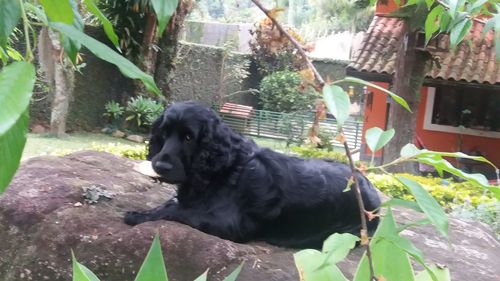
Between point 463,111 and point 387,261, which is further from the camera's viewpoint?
point 463,111

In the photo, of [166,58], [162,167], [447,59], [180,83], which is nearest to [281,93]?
[180,83]

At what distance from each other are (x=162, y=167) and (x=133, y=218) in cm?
31

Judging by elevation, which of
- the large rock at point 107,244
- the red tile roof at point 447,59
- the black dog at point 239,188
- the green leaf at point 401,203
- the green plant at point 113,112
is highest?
the red tile roof at point 447,59

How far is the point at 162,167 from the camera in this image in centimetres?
274

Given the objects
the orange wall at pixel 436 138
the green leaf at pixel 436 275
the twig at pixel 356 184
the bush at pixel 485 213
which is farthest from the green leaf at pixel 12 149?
the orange wall at pixel 436 138

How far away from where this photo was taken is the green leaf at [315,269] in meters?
0.89

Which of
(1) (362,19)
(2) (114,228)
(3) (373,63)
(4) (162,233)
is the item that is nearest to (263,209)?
(4) (162,233)

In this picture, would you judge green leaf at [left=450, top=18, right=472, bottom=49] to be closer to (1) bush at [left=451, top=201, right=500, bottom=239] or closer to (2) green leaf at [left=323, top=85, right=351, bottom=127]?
(2) green leaf at [left=323, top=85, right=351, bottom=127]

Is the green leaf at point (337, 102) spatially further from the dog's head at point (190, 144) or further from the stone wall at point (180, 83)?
the stone wall at point (180, 83)

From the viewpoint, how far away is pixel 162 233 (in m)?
2.66

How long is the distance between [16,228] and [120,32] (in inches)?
521

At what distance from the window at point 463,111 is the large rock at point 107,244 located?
11435mm

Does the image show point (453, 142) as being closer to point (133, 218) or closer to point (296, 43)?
point (133, 218)

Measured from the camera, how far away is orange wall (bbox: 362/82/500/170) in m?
14.2
